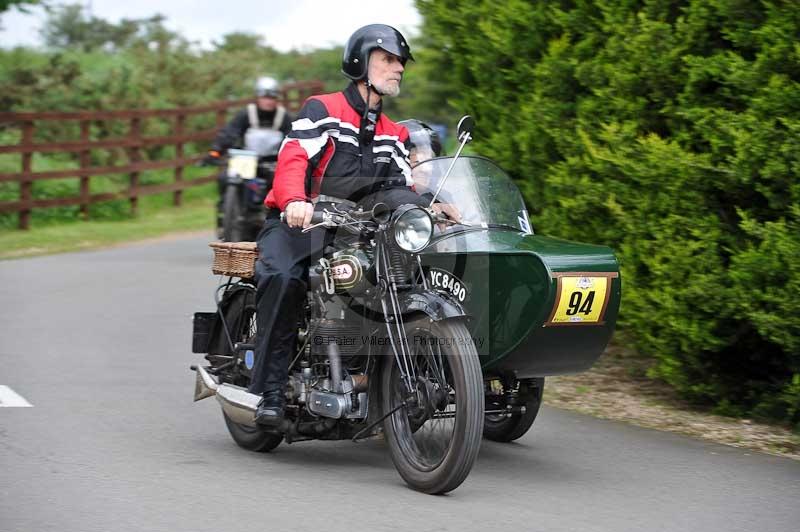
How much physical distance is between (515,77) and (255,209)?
5798 millimetres

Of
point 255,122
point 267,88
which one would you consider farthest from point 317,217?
point 255,122

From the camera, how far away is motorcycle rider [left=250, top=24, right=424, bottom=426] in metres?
6.47

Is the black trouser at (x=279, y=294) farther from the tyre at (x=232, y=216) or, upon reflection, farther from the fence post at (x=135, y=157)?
the fence post at (x=135, y=157)

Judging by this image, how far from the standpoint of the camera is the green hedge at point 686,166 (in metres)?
7.23

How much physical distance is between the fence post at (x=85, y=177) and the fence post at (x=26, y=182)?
1.54 meters

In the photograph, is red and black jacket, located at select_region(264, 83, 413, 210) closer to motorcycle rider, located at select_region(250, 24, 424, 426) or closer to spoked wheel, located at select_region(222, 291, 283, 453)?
motorcycle rider, located at select_region(250, 24, 424, 426)

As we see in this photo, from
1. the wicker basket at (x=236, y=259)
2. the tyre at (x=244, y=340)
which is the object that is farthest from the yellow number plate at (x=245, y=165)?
the wicker basket at (x=236, y=259)

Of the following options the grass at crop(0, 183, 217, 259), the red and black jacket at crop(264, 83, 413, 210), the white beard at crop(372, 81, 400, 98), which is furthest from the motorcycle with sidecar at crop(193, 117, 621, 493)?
the grass at crop(0, 183, 217, 259)

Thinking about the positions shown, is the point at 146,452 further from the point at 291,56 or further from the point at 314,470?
the point at 291,56

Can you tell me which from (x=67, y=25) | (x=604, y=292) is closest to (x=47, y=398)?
(x=604, y=292)

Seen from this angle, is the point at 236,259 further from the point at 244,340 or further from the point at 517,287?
the point at 517,287

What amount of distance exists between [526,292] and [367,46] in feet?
5.08

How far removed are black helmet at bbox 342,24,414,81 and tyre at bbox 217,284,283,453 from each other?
146 centimetres

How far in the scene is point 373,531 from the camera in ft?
17.6
